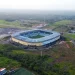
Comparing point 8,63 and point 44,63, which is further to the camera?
point 8,63

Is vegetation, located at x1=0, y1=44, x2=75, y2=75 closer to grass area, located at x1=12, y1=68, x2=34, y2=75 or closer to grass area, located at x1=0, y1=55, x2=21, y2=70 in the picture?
grass area, located at x1=12, y1=68, x2=34, y2=75

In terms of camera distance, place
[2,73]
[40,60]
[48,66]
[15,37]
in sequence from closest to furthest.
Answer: [2,73], [48,66], [40,60], [15,37]

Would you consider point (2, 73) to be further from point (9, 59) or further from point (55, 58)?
point (55, 58)

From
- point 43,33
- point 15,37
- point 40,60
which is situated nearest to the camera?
→ point 40,60

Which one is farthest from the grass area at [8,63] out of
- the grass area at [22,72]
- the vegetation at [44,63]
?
the vegetation at [44,63]

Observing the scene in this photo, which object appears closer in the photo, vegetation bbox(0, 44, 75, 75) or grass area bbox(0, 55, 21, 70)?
vegetation bbox(0, 44, 75, 75)

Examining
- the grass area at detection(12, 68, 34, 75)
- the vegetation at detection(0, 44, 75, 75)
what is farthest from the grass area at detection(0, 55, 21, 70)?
the vegetation at detection(0, 44, 75, 75)

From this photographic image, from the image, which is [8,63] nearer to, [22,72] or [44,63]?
[22,72]

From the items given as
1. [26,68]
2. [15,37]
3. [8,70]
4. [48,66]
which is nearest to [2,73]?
[8,70]

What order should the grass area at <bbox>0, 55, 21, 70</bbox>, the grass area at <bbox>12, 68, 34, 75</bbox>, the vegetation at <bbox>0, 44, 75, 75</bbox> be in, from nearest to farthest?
1. the vegetation at <bbox>0, 44, 75, 75</bbox>
2. the grass area at <bbox>12, 68, 34, 75</bbox>
3. the grass area at <bbox>0, 55, 21, 70</bbox>

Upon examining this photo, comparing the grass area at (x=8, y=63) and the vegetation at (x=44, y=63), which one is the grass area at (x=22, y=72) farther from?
the grass area at (x=8, y=63)

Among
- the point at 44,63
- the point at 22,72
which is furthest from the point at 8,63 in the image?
the point at 44,63
